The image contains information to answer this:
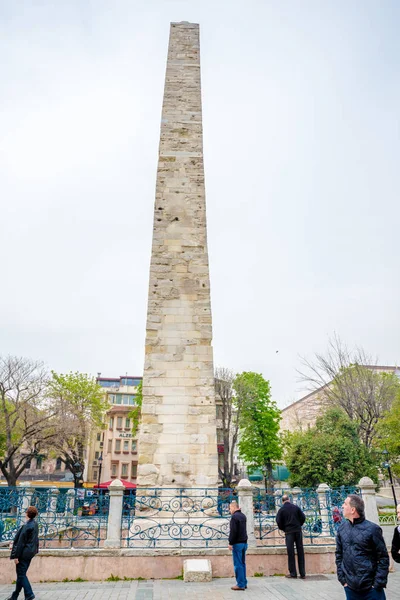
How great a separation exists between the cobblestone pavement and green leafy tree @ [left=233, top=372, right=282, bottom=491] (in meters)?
23.7

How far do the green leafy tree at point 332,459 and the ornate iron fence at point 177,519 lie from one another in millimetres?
12002

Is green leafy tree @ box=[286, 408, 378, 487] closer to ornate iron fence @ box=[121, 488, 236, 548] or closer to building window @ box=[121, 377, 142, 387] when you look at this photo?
ornate iron fence @ box=[121, 488, 236, 548]

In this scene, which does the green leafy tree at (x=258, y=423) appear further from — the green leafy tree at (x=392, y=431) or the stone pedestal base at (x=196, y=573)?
the stone pedestal base at (x=196, y=573)

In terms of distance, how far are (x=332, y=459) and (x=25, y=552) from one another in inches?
652

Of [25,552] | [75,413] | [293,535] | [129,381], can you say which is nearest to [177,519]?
[293,535]

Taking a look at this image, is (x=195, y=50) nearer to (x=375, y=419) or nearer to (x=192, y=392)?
(x=192, y=392)

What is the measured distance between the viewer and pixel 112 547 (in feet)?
23.9

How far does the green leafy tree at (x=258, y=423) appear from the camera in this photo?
30109 mm

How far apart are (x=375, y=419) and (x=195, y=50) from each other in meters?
22.0

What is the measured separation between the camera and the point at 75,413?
2906 centimetres

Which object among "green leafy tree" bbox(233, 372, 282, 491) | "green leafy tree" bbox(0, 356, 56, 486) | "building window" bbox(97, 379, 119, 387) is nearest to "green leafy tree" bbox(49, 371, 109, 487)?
"green leafy tree" bbox(0, 356, 56, 486)

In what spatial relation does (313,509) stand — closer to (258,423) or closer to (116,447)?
(258,423)

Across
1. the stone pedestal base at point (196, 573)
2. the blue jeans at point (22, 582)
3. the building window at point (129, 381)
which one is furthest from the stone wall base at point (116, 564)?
the building window at point (129, 381)

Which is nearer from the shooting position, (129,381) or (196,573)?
(196,573)
